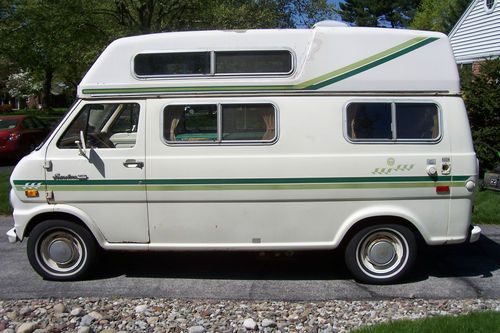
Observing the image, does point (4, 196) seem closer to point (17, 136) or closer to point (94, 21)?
point (17, 136)

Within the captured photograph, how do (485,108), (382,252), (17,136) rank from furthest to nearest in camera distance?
(17,136)
(485,108)
(382,252)

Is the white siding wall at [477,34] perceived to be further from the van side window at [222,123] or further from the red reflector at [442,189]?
the van side window at [222,123]

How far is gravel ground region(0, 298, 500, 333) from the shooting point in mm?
4605

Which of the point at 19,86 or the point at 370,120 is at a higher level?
the point at 19,86

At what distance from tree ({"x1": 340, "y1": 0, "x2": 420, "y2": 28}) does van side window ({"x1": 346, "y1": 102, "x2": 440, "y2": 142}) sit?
160 ft

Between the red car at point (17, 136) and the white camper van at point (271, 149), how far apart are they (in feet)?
36.9

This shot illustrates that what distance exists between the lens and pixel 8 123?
16516 mm

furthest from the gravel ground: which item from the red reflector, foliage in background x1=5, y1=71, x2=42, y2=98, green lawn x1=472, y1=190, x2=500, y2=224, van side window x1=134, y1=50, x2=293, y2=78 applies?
foliage in background x1=5, y1=71, x2=42, y2=98

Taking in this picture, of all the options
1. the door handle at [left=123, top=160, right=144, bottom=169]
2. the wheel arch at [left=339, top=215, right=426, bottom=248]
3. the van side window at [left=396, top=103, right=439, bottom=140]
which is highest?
the van side window at [left=396, top=103, right=439, bottom=140]

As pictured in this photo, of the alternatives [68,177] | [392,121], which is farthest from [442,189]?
[68,177]

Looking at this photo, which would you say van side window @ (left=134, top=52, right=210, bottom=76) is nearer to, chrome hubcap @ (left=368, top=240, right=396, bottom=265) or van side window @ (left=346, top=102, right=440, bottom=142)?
van side window @ (left=346, top=102, right=440, bottom=142)

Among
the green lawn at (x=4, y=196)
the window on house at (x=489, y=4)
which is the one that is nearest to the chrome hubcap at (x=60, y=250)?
the green lawn at (x=4, y=196)

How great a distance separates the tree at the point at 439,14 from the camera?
39.0 metres

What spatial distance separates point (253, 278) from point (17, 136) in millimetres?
12365
